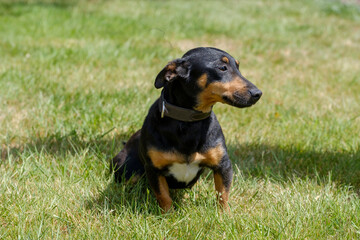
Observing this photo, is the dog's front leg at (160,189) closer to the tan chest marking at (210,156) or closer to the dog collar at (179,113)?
the tan chest marking at (210,156)

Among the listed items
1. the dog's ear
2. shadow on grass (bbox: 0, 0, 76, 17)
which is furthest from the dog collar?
shadow on grass (bbox: 0, 0, 76, 17)

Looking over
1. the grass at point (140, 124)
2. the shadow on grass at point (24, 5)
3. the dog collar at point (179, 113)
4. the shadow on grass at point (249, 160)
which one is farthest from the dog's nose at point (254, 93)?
the shadow on grass at point (24, 5)

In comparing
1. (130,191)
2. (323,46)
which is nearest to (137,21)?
(323,46)

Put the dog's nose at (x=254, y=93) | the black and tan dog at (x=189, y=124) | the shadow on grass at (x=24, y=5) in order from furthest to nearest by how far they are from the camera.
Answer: the shadow on grass at (x=24, y=5)
the black and tan dog at (x=189, y=124)
the dog's nose at (x=254, y=93)

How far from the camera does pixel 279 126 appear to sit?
4242 millimetres

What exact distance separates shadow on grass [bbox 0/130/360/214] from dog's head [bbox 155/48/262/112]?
0.83 meters

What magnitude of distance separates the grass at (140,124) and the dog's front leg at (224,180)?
0.09m

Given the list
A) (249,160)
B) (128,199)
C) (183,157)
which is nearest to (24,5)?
(249,160)

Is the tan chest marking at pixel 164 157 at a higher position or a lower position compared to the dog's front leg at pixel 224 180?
higher

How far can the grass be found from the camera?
2.61 metres

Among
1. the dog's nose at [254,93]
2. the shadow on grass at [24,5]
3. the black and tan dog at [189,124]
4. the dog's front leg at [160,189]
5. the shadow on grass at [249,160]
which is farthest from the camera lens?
the shadow on grass at [24,5]

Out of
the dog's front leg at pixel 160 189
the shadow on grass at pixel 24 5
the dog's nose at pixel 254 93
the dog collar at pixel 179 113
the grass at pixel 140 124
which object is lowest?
the shadow on grass at pixel 24 5

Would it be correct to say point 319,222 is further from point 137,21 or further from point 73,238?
point 137,21

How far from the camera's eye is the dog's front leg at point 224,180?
2752 millimetres
